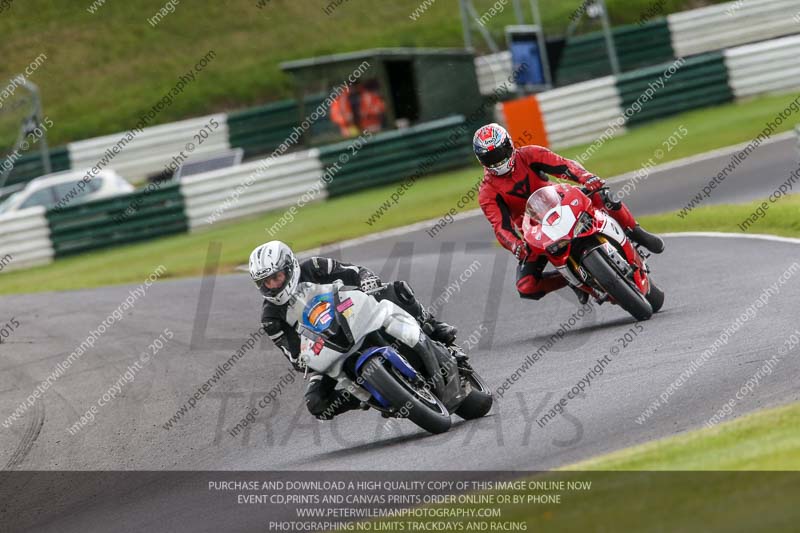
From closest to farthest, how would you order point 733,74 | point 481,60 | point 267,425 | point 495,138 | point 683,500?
point 683,500 < point 267,425 < point 495,138 < point 733,74 < point 481,60

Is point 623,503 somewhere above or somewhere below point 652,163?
above

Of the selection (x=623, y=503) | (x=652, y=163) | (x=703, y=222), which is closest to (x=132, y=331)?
(x=703, y=222)

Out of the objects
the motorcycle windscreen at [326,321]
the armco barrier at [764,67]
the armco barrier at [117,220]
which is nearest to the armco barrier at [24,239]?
the armco barrier at [117,220]

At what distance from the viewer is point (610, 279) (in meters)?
10.5

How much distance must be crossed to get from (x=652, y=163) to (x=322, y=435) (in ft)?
46.2

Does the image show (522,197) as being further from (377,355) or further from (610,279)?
(377,355)

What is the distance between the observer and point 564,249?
10758 millimetres

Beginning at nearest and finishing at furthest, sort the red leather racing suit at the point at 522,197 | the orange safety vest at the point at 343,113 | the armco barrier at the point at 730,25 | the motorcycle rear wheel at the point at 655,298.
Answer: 1. the motorcycle rear wheel at the point at 655,298
2. the red leather racing suit at the point at 522,197
3. the orange safety vest at the point at 343,113
4. the armco barrier at the point at 730,25

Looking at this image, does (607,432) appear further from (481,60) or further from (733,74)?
(481,60)

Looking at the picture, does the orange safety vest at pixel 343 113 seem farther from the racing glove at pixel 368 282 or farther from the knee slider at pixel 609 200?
the racing glove at pixel 368 282

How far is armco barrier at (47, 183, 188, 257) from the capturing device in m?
25.2

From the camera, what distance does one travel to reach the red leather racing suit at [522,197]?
11.8 metres

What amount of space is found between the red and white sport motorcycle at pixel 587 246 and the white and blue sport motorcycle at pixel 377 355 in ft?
7.15

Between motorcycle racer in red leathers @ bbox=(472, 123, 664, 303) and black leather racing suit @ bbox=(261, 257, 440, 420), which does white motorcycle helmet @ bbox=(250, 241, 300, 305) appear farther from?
motorcycle racer in red leathers @ bbox=(472, 123, 664, 303)
